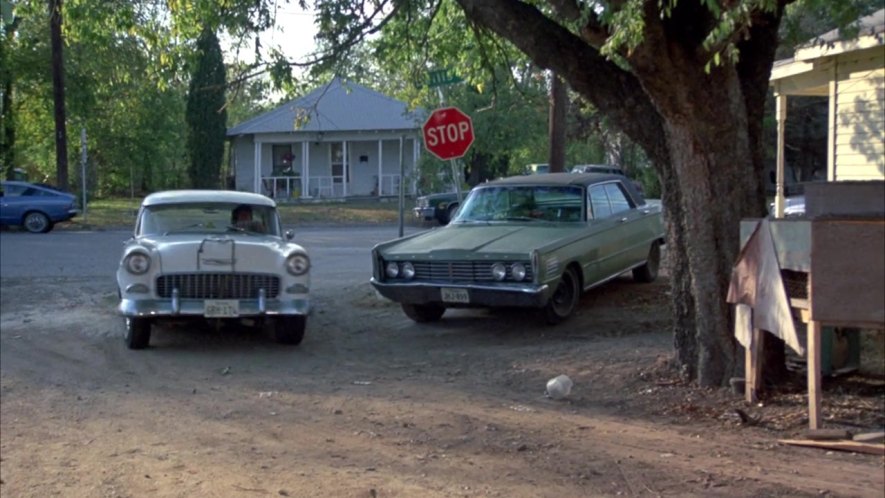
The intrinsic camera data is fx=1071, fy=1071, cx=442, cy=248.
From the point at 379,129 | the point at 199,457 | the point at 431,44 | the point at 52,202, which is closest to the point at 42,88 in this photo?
the point at 52,202

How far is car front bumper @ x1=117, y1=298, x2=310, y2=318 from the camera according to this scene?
10.0 m

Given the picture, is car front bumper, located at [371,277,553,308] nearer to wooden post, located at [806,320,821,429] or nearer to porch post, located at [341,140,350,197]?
wooden post, located at [806,320,821,429]

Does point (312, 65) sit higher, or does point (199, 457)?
point (312, 65)

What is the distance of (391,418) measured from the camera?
7551 mm

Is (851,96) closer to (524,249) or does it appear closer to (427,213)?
(524,249)

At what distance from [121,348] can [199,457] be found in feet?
14.6

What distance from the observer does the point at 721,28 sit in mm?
6387

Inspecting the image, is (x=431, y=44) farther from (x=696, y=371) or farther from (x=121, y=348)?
(x=696, y=371)

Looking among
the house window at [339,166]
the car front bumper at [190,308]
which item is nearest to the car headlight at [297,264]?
the car front bumper at [190,308]

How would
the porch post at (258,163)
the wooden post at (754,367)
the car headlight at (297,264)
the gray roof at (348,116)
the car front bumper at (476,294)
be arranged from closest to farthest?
the wooden post at (754,367) < the car headlight at (297,264) < the car front bumper at (476,294) < the gray roof at (348,116) < the porch post at (258,163)

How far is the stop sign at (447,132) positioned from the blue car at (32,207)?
17.4m

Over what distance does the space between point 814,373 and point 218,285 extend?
19.1 ft

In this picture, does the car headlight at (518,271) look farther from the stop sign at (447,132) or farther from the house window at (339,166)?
the house window at (339,166)

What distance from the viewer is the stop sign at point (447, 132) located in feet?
44.5
